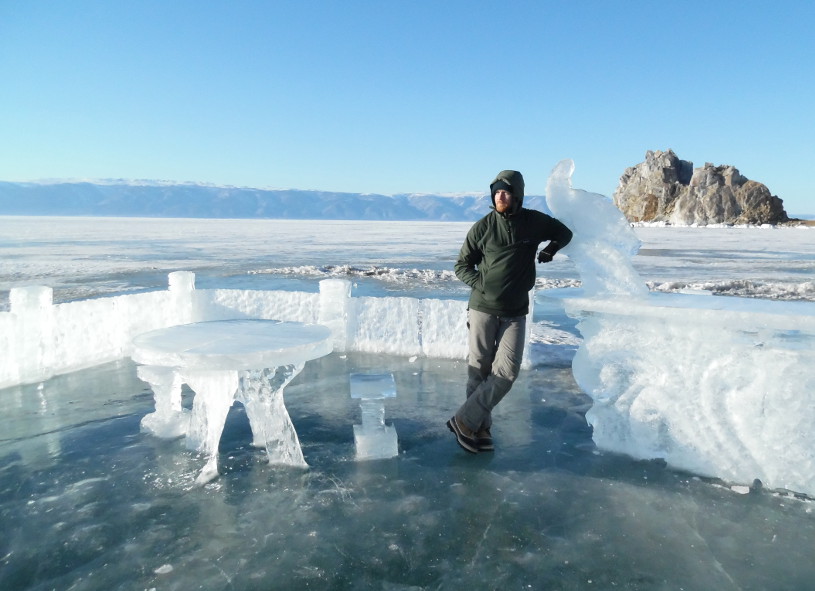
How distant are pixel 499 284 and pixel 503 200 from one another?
19.4 inches

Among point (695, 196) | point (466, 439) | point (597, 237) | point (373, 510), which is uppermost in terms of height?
point (695, 196)

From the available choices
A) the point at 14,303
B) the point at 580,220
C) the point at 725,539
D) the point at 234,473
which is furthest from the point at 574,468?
the point at 14,303

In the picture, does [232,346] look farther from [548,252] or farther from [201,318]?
[201,318]

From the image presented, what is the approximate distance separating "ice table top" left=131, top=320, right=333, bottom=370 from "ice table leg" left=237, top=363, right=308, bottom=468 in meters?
0.21

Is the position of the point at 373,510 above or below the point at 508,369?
below

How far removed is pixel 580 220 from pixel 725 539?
1937 mm

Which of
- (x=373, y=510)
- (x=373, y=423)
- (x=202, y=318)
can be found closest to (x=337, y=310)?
(x=202, y=318)

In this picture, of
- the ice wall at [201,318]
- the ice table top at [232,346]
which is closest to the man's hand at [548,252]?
the ice table top at [232,346]

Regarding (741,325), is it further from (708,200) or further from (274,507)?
(708,200)

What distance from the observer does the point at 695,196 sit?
7975 centimetres

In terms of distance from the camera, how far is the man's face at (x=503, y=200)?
130 inches

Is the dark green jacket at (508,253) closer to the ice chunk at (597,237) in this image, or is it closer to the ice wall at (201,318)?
the ice chunk at (597,237)

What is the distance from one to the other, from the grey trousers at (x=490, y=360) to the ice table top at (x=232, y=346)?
927 mm

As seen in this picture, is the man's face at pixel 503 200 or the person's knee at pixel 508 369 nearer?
the man's face at pixel 503 200
